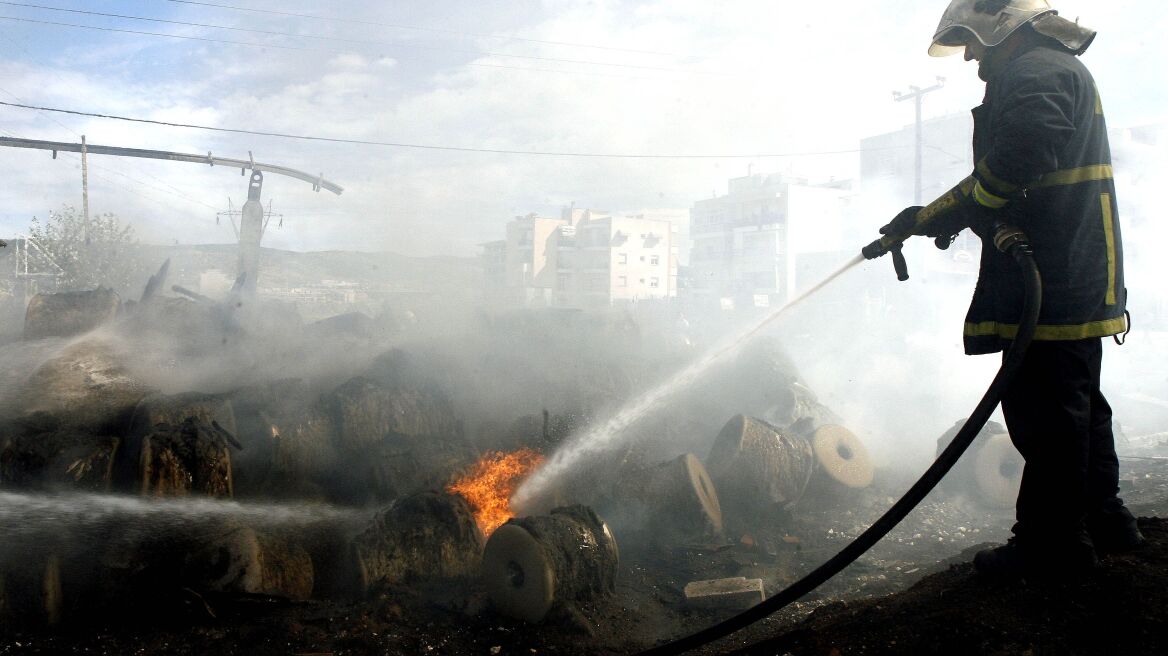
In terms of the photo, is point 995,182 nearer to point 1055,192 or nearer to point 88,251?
point 1055,192

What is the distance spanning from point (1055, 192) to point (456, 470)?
6831 millimetres

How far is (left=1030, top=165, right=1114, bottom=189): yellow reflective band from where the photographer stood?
2697 millimetres

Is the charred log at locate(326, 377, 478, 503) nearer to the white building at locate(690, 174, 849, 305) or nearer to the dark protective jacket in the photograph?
the dark protective jacket

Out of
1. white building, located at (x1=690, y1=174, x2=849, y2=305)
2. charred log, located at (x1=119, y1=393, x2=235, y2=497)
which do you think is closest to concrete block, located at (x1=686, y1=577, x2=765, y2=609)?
charred log, located at (x1=119, y1=393, x2=235, y2=497)

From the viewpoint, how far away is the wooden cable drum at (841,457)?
9312mm

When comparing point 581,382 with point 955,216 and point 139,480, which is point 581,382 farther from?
point 955,216

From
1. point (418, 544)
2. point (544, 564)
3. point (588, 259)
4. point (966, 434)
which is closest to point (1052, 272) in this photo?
point (966, 434)

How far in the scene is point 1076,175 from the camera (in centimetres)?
270

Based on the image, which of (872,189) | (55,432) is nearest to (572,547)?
(55,432)

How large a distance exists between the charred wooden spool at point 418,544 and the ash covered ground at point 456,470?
0.07 meters

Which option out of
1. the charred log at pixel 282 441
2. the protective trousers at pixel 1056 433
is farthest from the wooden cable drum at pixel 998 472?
the charred log at pixel 282 441

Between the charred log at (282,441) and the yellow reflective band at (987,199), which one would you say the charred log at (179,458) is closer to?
the charred log at (282,441)

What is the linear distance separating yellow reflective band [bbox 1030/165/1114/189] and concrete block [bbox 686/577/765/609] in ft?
14.6

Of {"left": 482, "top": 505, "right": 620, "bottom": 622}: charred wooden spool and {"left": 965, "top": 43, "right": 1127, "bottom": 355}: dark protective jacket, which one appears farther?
{"left": 482, "top": 505, "right": 620, "bottom": 622}: charred wooden spool
